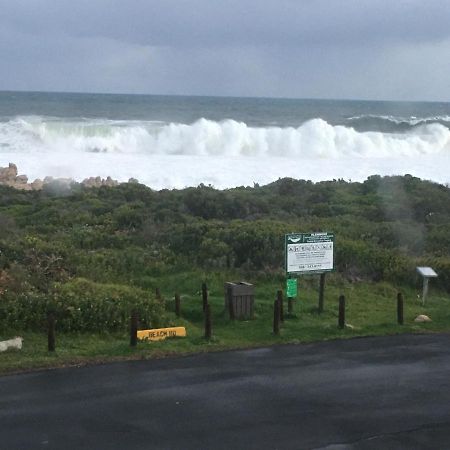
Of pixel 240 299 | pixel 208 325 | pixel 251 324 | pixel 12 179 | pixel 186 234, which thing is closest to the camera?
pixel 208 325

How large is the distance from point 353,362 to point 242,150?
5608cm

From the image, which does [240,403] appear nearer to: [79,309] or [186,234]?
[79,309]

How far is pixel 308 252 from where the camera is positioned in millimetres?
16391

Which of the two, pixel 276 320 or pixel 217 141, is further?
pixel 217 141

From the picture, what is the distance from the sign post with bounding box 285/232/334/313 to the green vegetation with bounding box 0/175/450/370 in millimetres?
863

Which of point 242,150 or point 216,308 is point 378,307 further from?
point 242,150

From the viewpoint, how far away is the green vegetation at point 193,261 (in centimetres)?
1412

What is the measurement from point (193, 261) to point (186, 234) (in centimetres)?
196

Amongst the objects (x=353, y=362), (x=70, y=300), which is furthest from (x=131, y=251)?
(x=353, y=362)

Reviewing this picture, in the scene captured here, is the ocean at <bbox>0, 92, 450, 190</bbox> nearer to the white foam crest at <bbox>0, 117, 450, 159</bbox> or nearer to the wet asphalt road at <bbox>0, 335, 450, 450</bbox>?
the white foam crest at <bbox>0, 117, 450, 159</bbox>

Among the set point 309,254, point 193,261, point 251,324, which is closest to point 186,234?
point 193,261

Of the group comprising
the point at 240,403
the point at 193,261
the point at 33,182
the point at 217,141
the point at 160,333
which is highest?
the point at 217,141

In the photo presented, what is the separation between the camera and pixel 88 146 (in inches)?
2773

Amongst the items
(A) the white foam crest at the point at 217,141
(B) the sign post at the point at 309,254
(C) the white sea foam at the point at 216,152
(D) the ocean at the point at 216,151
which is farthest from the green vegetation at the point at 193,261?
(A) the white foam crest at the point at 217,141
